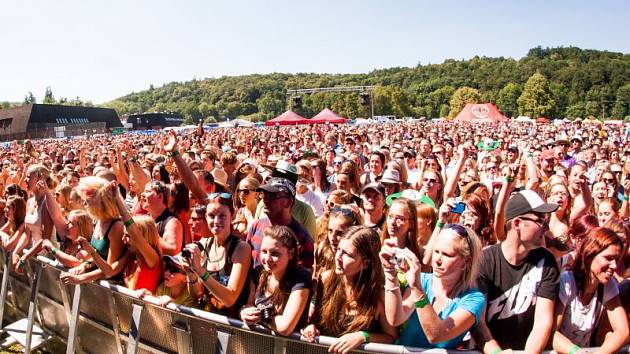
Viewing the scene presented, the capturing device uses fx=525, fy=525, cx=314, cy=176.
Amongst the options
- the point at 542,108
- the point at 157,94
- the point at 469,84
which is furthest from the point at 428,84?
the point at 157,94

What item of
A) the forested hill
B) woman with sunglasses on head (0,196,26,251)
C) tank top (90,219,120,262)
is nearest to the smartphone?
tank top (90,219,120,262)

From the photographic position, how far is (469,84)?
414ft

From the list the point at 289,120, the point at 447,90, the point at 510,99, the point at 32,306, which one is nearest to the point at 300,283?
the point at 32,306

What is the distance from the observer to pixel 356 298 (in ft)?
8.60

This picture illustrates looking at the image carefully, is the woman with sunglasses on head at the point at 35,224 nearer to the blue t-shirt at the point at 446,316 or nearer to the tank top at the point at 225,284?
the tank top at the point at 225,284

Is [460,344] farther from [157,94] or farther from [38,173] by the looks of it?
[157,94]

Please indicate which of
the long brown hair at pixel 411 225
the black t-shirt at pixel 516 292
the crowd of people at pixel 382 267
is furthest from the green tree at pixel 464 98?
the black t-shirt at pixel 516 292

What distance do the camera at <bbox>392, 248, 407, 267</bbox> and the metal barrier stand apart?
0.46 meters

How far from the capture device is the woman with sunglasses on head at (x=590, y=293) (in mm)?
2588

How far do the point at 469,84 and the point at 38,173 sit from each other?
129m

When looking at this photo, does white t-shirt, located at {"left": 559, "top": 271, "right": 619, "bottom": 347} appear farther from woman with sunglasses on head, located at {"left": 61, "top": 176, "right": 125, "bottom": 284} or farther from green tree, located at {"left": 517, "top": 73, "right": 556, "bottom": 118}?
green tree, located at {"left": 517, "top": 73, "right": 556, "bottom": 118}

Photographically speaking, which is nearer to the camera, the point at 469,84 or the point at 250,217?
the point at 250,217

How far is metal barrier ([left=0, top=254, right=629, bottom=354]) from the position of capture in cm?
268

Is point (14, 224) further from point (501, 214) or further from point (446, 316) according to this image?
point (501, 214)
